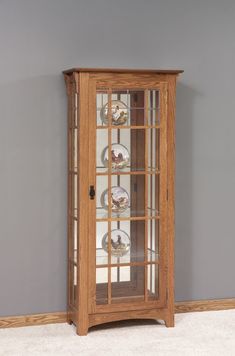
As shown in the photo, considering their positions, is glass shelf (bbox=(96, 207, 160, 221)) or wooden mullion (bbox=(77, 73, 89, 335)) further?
glass shelf (bbox=(96, 207, 160, 221))

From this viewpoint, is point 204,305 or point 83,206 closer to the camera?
point 83,206

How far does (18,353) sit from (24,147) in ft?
4.52

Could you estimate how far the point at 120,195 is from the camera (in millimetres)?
4781

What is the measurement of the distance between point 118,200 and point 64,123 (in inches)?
25.9

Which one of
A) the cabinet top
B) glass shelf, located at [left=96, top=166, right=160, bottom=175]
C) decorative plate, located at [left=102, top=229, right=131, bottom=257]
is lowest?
decorative plate, located at [left=102, top=229, right=131, bottom=257]

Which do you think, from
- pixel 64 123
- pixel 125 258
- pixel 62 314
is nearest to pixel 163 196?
pixel 125 258

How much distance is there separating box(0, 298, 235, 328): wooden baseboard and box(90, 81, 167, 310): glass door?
384mm

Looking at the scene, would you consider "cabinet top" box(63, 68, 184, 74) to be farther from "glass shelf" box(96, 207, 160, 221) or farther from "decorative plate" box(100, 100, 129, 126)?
"glass shelf" box(96, 207, 160, 221)

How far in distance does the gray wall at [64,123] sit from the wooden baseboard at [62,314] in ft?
Result: 0.15

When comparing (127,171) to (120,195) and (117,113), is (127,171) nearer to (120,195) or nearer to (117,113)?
(120,195)

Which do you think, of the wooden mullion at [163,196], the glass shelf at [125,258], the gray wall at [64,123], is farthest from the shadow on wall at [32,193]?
the wooden mullion at [163,196]

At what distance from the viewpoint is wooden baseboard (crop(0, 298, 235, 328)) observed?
4824mm

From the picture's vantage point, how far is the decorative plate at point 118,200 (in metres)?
4.73

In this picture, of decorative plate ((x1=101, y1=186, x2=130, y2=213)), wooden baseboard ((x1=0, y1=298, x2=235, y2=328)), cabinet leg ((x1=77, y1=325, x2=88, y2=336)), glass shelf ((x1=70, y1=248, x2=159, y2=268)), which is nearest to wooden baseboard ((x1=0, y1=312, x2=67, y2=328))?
Result: wooden baseboard ((x1=0, y1=298, x2=235, y2=328))
